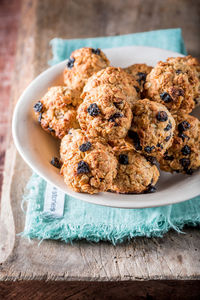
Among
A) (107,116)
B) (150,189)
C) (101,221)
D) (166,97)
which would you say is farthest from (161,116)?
(101,221)

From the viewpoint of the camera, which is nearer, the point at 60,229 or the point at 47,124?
the point at 47,124

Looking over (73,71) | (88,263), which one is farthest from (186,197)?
(73,71)

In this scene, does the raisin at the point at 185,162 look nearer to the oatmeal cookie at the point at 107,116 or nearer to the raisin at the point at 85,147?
the oatmeal cookie at the point at 107,116

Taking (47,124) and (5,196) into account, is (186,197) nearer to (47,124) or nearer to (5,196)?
(47,124)

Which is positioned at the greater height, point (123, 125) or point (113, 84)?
point (113, 84)

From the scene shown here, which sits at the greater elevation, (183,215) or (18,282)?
(183,215)

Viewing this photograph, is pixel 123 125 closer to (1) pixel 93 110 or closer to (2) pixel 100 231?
(1) pixel 93 110

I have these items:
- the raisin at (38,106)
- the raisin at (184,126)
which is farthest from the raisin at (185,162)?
the raisin at (38,106)
